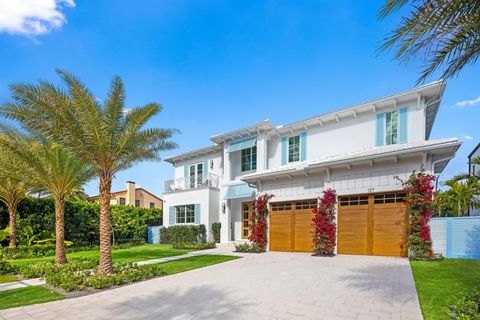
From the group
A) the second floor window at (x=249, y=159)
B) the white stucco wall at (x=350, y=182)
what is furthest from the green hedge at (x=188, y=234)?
the white stucco wall at (x=350, y=182)

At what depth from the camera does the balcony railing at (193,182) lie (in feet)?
74.4

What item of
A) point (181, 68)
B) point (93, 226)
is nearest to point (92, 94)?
point (181, 68)

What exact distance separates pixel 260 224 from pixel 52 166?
1053cm

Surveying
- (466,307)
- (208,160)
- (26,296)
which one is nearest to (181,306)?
(26,296)

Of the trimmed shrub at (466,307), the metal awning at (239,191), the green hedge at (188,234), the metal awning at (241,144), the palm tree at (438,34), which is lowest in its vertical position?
the green hedge at (188,234)

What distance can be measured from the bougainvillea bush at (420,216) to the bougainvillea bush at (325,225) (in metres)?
3.15

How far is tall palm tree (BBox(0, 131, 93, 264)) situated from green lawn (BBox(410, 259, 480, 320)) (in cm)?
1270

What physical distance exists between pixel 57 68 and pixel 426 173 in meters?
14.3

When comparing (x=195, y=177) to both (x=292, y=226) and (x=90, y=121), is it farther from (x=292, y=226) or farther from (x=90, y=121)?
(x=90, y=121)

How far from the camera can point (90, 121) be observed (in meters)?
9.53

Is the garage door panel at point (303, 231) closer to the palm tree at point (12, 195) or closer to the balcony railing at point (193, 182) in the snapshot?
the balcony railing at point (193, 182)

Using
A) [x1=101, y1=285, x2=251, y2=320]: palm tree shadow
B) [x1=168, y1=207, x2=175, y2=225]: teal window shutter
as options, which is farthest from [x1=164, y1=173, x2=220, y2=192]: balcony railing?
[x1=101, y1=285, x2=251, y2=320]: palm tree shadow

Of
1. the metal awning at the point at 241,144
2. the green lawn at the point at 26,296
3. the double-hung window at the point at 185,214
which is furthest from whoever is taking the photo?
the double-hung window at the point at 185,214

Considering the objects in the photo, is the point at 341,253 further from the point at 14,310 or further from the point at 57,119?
the point at 57,119
